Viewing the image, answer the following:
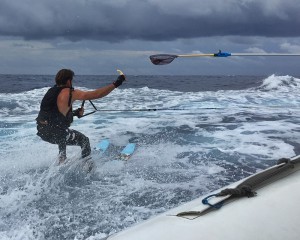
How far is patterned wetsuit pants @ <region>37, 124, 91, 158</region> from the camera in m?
5.85

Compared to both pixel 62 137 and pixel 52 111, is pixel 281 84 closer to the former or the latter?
pixel 62 137

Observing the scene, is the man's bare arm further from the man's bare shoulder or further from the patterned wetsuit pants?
the patterned wetsuit pants

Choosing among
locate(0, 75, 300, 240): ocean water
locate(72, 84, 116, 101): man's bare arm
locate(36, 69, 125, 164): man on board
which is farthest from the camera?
locate(36, 69, 125, 164): man on board

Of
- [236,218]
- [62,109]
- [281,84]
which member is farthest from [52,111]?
[281,84]

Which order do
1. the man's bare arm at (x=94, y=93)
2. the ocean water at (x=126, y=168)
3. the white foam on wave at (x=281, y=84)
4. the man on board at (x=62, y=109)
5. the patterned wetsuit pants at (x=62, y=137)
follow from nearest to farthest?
the ocean water at (x=126, y=168)
the man's bare arm at (x=94, y=93)
the man on board at (x=62, y=109)
the patterned wetsuit pants at (x=62, y=137)
the white foam on wave at (x=281, y=84)

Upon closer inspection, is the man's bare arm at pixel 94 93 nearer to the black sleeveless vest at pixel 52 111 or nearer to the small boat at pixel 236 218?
the black sleeveless vest at pixel 52 111

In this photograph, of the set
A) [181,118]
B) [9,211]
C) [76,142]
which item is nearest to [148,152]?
[76,142]

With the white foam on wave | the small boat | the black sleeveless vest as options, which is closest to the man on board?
the black sleeveless vest

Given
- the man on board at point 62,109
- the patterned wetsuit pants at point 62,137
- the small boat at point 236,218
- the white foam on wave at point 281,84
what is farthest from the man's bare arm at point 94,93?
the white foam on wave at point 281,84

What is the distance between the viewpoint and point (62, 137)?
594cm

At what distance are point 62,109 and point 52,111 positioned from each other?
0.15 m

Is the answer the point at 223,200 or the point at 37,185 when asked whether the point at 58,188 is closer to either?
the point at 37,185

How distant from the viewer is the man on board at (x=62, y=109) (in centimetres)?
560

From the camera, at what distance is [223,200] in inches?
99.4
